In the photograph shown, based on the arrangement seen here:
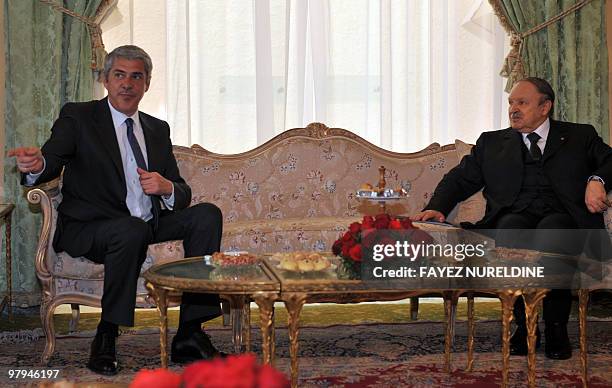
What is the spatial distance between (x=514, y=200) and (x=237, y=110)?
2.14 m

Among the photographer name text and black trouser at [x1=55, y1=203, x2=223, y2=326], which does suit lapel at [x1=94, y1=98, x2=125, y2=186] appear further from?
the photographer name text

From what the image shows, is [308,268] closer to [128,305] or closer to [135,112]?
[128,305]

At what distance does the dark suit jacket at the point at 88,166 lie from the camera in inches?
154

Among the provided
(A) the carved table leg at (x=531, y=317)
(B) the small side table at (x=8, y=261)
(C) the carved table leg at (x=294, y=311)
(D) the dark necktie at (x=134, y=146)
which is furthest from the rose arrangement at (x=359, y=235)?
(B) the small side table at (x=8, y=261)

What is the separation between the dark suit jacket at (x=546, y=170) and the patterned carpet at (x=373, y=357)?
0.69m

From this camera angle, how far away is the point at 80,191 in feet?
13.0

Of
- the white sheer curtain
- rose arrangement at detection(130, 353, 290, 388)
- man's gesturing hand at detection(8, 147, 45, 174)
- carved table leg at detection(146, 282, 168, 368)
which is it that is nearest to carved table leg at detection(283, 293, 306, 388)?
carved table leg at detection(146, 282, 168, 368)

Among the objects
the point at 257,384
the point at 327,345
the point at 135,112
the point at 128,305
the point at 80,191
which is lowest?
the point at 327,345

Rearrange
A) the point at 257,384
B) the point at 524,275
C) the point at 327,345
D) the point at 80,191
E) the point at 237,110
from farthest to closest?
the point at 237,110
the point at 327,345
the point at 80,191
the point at 524,275
the point at 257,384

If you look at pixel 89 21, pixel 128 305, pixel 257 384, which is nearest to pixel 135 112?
pixel 128 305

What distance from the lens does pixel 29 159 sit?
12.1 ft

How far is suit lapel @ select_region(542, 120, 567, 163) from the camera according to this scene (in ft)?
14.5

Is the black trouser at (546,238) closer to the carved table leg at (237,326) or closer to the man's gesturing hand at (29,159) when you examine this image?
the carved table leg at (237,326)

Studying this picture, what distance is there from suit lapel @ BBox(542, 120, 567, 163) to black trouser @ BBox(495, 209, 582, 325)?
1.14 ft
